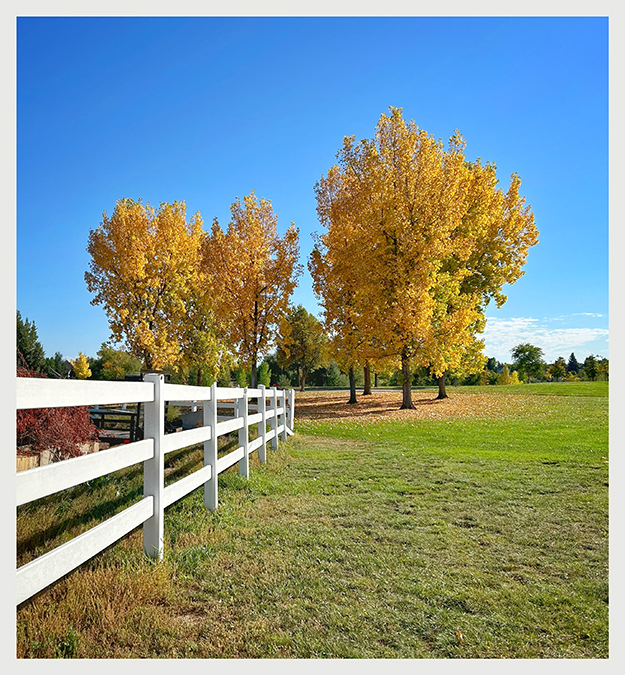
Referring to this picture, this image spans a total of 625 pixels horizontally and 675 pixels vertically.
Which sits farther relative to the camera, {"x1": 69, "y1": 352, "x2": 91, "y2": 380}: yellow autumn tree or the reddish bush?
{"x1": 69, "y1": 352, "x2": 91, "y2": 380}: yellow autumn tree

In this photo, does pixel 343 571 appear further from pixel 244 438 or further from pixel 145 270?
pixel 145 270

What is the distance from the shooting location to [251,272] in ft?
66.2

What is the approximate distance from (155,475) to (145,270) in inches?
803

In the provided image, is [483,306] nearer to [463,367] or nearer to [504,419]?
[463,367]

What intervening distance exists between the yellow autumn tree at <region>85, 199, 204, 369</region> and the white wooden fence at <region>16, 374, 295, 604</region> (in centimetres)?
1812

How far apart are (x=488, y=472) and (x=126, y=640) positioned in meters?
6.44

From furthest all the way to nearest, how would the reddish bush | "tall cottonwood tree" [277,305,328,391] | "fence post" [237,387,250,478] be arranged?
"tall cottonwood tree" [277,305,328,391]
the reddish bush
"fence post" [237,387,250,478]

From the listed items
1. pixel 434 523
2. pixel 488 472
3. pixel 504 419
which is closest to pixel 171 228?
pixel 504 419

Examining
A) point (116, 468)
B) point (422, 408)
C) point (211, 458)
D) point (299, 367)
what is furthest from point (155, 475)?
point (299, 367)

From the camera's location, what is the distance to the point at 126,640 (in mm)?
2654

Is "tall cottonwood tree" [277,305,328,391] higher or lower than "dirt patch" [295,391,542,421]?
higher

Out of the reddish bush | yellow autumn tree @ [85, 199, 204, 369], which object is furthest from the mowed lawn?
yellow autumn tree @ [85, 199, 204, 369]

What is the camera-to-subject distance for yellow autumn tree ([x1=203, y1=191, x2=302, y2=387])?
20.1m

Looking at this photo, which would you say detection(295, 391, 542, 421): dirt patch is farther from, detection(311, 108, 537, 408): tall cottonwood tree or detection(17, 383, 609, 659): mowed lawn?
detection(17, 383, 609, 659): mowed lawn
